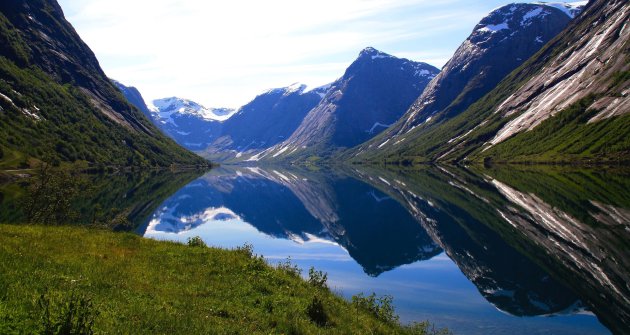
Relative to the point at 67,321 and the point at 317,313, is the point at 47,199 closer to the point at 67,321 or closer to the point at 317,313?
the point at 317,313

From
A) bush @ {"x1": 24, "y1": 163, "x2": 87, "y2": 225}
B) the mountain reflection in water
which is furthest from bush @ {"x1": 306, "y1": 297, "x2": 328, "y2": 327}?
bush @ {"x1": 24, "y1": 163, "x2": 87, "y2": 225}

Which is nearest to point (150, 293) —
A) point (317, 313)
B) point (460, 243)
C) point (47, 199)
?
point (317, 313)

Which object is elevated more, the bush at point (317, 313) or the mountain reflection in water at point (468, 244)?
the mountain reflection in water at point (468, 244)

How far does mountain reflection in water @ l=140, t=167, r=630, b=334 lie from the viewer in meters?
33.5

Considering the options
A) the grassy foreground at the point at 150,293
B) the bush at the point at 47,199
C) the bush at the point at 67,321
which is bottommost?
the bush at the point at 67,321

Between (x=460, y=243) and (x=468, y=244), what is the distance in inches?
56.6

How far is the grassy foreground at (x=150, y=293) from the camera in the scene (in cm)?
1394

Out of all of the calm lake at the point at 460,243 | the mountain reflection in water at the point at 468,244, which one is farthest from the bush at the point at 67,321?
the mountain reflection in water at the point at 468,244

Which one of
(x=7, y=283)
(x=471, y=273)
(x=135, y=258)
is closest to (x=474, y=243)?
(x=471, y=273)

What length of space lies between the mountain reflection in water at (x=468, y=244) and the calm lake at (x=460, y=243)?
0.58ft

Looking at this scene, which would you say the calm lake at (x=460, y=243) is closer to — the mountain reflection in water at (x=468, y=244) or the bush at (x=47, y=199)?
the mountain reflection in water at (x=468, y=244)

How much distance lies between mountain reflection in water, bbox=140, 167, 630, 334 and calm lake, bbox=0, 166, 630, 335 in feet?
0.58

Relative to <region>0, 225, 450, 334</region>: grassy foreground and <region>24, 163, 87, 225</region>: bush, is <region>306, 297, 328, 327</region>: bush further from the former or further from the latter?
<region>24, 163, 87, 225</region>: bush

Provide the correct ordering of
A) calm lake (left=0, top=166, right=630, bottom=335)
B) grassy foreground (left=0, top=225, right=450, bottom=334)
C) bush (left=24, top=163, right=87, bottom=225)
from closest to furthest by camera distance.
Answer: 1. grassy foreground (left=0, top=225, right=450, bottom=334)
2. calm lake (left=0, top=166, right=630, bottom=335)
3. bush (left=24, top=163, right=87, bottom=225)
